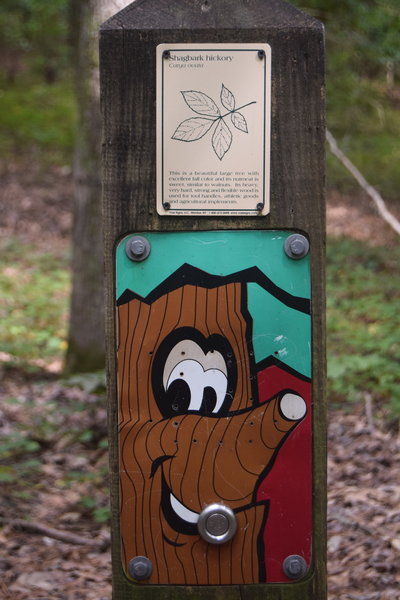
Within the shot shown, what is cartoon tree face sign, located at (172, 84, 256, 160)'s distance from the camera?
185 cm

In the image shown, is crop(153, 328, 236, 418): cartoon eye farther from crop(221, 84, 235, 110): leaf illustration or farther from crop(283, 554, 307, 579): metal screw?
crop(221, 84, 235, 110): leaf illustration

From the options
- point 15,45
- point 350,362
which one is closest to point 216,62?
point 350,362

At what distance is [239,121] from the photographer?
185 centimetres

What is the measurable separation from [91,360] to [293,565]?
397 cm

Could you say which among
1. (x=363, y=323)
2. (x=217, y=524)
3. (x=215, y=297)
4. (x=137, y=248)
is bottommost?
(x=217, y=524)

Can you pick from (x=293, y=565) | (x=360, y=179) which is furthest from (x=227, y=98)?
(x=360, y=179)

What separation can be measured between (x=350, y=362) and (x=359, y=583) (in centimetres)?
228

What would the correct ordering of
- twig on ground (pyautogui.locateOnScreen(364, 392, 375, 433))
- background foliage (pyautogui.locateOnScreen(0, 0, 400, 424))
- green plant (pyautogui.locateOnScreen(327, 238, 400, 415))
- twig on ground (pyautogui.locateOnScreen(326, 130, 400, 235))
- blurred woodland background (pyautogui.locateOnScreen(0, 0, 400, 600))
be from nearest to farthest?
blurred woodland background (pyautogui.locateOnScreen(0, 0, 400, 600))
twig on ground (pyautogui.locateOnScreen(364, 392, 375, 433))
twig on ground (pyautogui.locateOnScreen(326, 130, 400, 235))
green plant (pyautogui.locateOnScreen(327, 238, 400, 415))
background foliage (pyautogui.locateOnScreen(0, 0, 400, 424))

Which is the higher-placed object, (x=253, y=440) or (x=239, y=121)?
(x=239, y=121)

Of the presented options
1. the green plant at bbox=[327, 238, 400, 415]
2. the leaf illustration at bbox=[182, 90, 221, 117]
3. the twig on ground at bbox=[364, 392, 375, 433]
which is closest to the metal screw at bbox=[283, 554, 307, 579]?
the leaf illustration at bbox=[182, 90, 221, 117]

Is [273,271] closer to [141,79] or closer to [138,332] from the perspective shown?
[138,332]

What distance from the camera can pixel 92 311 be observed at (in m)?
5.68

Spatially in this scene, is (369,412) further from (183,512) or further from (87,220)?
(183,512)

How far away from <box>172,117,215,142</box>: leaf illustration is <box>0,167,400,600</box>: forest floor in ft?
6.15
